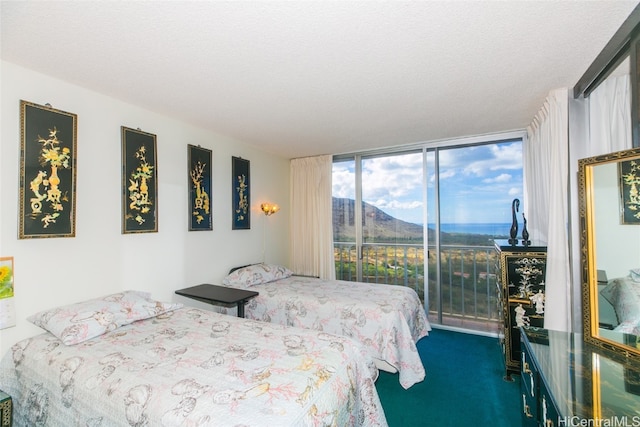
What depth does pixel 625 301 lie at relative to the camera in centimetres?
136

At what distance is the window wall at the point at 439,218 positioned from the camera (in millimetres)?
3617

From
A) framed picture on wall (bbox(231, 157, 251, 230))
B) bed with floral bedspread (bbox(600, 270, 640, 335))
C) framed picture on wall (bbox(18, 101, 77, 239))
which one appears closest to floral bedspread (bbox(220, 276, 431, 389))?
framed picture on wall (bbox(231, 157, 251, 230))

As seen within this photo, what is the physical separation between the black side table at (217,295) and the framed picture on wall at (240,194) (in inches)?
37.2

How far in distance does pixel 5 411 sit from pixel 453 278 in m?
4.32

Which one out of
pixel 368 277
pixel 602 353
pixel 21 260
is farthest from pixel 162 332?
pixel 368 277

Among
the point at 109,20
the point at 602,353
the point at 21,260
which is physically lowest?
the point at 602,353

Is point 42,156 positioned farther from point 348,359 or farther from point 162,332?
point 348,359

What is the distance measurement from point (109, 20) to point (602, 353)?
2.87 m

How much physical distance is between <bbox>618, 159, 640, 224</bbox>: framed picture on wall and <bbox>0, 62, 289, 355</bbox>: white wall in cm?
336

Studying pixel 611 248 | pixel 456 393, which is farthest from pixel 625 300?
pixel 456 393

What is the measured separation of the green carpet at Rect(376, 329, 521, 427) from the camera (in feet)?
6.74

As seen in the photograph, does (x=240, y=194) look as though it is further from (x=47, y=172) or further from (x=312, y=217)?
(x=47, y=172)

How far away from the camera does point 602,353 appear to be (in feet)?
4.18

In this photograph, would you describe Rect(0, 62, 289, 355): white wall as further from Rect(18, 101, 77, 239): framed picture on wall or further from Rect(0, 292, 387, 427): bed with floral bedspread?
Rect(0, 292, 387, 427): bed with floral bedspread
